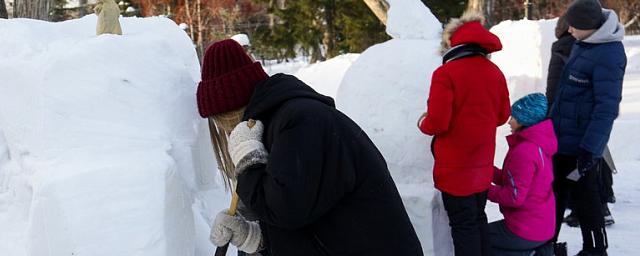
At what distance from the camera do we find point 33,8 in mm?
5332

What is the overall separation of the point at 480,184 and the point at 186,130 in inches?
54.2

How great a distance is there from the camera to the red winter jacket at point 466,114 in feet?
8.77

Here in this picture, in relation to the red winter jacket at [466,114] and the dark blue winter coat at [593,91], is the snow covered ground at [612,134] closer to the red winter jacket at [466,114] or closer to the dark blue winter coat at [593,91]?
the dark blue winter coat at [593,91]

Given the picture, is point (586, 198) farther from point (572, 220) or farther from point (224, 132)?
point (224, 132)

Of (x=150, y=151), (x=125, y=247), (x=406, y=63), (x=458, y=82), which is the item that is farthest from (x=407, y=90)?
(x=125, y=247)

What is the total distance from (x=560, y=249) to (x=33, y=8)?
184 inches

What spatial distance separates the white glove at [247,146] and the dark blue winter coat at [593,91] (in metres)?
2.24

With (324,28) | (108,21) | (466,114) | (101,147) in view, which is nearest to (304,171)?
(101,147)

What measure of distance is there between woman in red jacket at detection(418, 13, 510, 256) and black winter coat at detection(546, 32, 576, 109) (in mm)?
1428

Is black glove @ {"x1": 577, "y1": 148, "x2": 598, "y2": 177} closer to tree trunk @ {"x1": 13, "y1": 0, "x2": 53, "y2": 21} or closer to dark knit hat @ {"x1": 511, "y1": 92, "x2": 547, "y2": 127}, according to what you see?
dark knit hat @ {"x1": 511, "y1": 92, "x2": 547, "y2": 127}

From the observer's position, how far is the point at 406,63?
9.96 feet

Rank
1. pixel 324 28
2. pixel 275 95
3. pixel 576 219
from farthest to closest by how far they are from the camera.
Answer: pixel 324 28, pixel 576 219, pixel 275 95

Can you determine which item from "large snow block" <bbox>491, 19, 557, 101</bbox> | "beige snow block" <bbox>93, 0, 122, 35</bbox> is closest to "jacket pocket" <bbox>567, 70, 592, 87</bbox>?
"beige snow block" <bbox>93, 0, 122, 35</bbox>

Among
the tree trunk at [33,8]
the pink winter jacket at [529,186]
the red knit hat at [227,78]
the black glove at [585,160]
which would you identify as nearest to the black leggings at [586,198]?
the black glove at [585,160]
